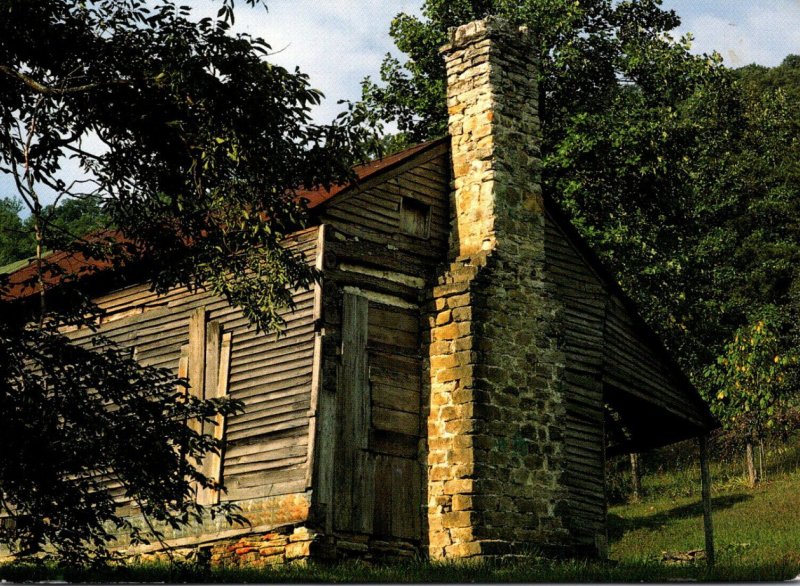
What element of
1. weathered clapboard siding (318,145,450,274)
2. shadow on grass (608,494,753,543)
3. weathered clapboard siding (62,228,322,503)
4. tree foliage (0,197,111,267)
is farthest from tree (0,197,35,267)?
shadow on grass (608,494,753,543)

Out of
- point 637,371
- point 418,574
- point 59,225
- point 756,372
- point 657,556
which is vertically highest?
point 756,372

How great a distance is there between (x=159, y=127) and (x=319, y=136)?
1549mm

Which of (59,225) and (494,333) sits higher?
(59,225)

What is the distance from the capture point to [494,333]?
14367mm

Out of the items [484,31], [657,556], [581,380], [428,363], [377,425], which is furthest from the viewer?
[657,556]

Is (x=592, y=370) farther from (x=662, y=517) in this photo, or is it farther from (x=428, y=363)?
(x=662, y=517)

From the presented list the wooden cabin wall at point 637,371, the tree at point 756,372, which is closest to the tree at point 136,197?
the wooden cabin wall at point 637,371

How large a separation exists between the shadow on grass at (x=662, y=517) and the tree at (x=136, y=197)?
1636 centimetres

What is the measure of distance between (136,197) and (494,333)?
213 inches

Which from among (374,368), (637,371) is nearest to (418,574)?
(374,368)

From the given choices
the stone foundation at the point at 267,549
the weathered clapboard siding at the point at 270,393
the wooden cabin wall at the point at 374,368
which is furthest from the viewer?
the weathered clapboard siding at the point at 270,393

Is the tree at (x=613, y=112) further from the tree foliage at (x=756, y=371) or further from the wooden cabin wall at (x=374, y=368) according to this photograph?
the wooden cabin wall at (x=374, y=368)

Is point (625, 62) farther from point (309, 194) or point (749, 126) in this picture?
point (309, 194)

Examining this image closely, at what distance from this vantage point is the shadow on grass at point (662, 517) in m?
25.2
